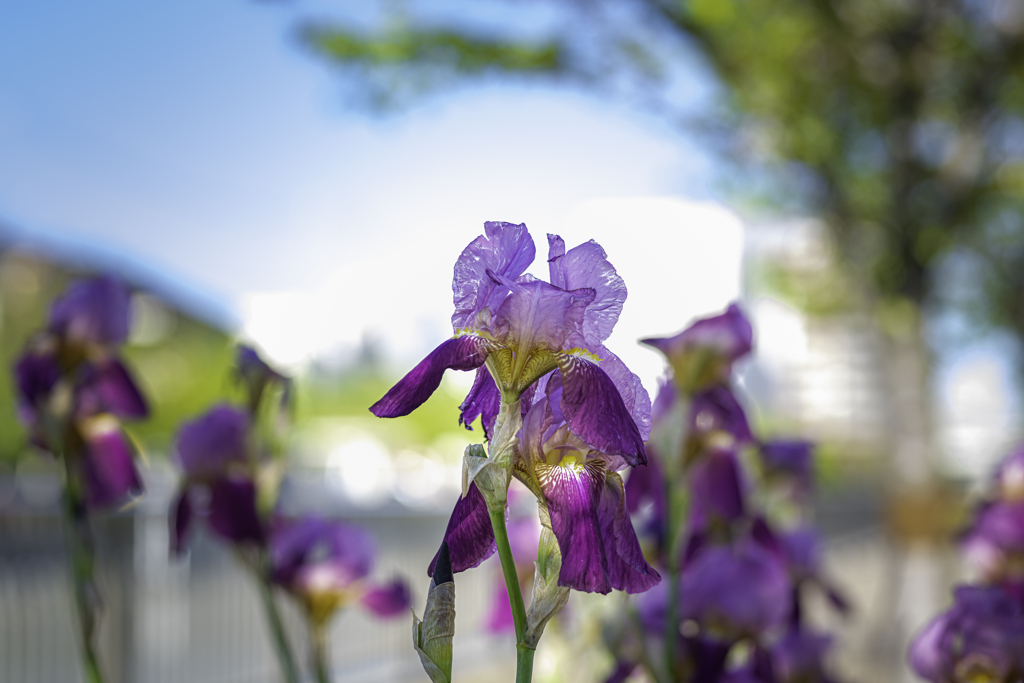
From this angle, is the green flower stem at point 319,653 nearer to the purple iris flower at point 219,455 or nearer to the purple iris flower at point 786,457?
the purple iris flower at point 219,455

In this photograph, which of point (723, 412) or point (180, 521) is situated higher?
point (723, 412)

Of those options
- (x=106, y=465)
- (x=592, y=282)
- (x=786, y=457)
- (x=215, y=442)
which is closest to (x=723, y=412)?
(x=786, y=457)

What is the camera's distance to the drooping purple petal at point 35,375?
0.96 meters

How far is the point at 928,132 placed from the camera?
6.93 m

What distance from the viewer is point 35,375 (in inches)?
38.1

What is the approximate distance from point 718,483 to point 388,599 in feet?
1.42

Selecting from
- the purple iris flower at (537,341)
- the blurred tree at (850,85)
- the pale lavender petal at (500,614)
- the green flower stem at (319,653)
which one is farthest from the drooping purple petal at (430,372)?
the blurred tree at (850,85)

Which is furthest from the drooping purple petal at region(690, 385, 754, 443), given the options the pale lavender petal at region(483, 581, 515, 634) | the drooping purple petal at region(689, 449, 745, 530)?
the pale lavender petal at region(483, 581, 515, 634)

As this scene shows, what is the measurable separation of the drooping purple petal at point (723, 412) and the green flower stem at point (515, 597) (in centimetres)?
50

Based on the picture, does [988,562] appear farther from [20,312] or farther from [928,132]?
[20,312]

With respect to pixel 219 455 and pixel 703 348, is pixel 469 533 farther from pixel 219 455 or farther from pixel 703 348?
pixel 219 455

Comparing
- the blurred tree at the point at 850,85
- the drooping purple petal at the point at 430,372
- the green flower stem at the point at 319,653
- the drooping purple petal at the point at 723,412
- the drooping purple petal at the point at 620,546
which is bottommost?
the green flower stem at the point at 319,653

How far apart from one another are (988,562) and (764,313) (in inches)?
435

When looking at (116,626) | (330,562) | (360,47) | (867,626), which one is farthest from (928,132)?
(330,562)
